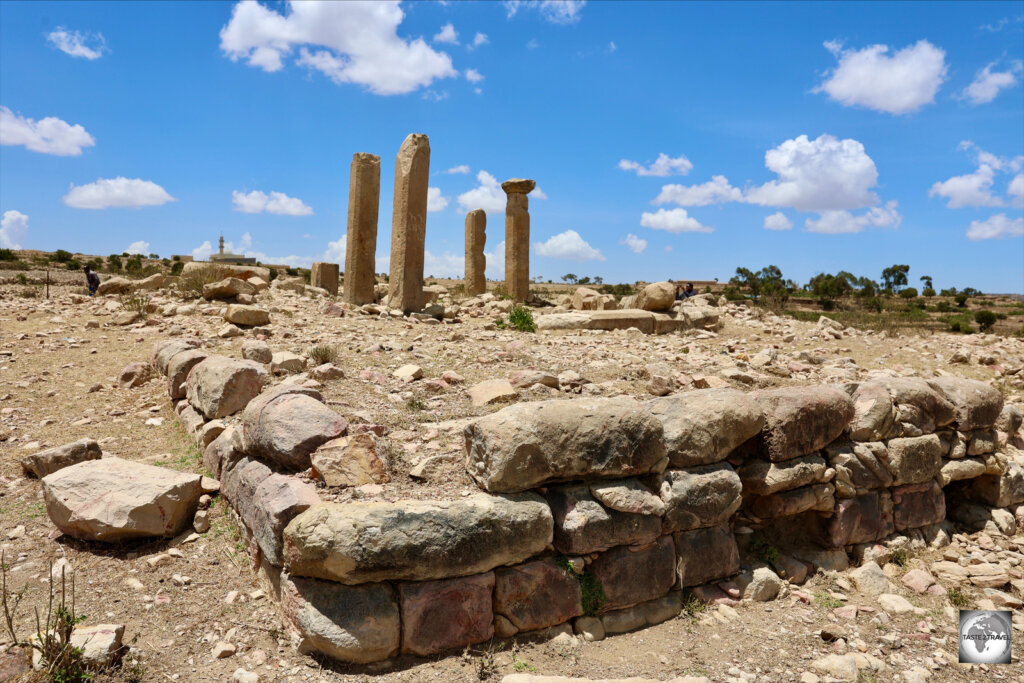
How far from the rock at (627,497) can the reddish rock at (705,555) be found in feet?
1.18

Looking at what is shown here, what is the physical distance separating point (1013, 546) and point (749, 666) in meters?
3.56

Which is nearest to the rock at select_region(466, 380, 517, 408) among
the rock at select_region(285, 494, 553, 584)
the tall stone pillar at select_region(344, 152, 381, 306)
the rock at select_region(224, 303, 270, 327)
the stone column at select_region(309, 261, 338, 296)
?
the rock at select_region(285, 494, 553, 584)

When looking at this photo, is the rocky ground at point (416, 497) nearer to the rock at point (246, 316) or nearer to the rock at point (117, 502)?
the rock at point (117, 502)

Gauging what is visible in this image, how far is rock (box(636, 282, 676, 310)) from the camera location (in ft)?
42.7

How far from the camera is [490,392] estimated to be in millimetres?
5383

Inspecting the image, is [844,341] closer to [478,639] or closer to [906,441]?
[906,441]

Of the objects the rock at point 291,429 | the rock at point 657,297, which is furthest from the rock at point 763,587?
the rock at point 657,297

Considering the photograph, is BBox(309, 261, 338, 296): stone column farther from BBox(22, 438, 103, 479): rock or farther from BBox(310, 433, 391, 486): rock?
BBox(310, 433, 391, 486): rock

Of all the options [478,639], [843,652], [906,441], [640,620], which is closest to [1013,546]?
[906,441]

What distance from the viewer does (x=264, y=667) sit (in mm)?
3086

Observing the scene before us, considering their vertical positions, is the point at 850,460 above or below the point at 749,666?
above

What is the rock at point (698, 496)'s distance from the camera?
404cm

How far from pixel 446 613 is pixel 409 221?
365 inches

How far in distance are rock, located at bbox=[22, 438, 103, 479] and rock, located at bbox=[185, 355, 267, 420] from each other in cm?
91
